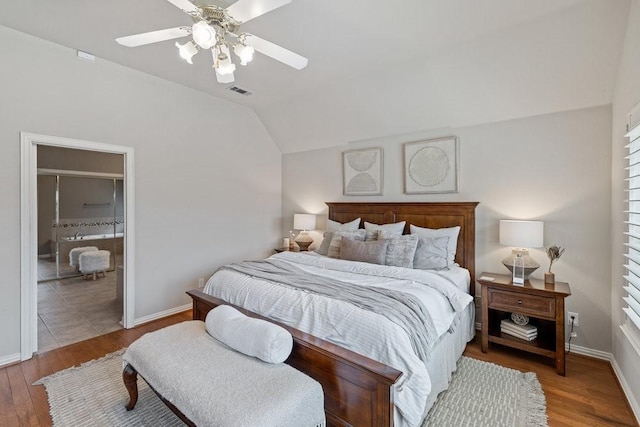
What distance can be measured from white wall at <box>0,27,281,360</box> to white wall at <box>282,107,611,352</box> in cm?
278

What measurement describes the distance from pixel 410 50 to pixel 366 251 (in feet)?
6.72

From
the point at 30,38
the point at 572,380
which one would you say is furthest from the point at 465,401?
the point at 30,38

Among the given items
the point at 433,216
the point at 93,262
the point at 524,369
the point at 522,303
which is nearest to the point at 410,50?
the point at 433,216

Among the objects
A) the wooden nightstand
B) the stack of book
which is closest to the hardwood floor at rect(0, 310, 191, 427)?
the wooden nightstand

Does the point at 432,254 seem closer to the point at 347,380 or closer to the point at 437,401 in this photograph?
the point at 437,401

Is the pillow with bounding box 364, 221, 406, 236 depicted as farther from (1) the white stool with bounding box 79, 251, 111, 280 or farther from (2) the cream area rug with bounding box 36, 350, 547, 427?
(1) the white stool with bounding box 79, 251, 111, 280

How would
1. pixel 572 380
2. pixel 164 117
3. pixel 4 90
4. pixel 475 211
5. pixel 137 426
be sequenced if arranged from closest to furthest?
pixel 137 426 → pixel 572 380 → pixel 4 90 → pixel 475 211 → pixel 164 117

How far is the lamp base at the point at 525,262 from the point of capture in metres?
2.78

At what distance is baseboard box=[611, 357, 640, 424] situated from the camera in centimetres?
197

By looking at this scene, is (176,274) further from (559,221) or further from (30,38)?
(559,221)

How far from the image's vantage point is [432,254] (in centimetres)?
308

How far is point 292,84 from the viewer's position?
3.69 metres

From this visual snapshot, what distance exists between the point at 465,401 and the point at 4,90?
461cm

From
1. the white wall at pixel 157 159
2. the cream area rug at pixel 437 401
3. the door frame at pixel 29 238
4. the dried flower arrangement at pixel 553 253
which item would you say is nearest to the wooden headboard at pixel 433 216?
the dried flower arrangement at pixel 553 253
